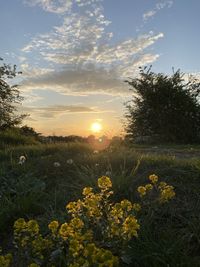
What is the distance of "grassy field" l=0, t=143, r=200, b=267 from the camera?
4.43 metres

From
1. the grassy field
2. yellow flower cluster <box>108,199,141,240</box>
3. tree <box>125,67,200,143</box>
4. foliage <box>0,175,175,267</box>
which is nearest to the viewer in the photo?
foliage <box>0,175,175,267</box>

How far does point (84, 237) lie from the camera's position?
357cm

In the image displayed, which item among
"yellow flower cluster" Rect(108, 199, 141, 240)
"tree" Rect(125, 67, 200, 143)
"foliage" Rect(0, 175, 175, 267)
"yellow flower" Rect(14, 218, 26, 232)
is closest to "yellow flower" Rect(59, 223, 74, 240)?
"foliage" Rect(0, 175, 175, 267)

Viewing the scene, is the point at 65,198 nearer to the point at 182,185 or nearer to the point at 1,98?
the point at 182,185

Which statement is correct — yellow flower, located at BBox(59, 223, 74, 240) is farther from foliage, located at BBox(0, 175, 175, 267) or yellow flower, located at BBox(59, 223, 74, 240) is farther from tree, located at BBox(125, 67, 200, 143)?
tree, located at BBox(125, 67, 200, 143)

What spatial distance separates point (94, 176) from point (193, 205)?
5.49 ft

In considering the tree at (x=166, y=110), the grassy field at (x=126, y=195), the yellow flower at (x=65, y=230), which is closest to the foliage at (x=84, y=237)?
the yellow flower at (x=65, y=230)

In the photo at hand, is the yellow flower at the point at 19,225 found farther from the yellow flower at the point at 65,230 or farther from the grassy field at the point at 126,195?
the grassy field at the point at 126,195

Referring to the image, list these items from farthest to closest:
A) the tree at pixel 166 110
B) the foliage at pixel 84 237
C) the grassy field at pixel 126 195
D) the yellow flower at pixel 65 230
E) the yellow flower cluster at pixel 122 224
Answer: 1. the tree at pixel 166 110
2. the grassy field at pixel 126 195
3. the yellow flower cluster at pixel 122 224
4. the yellow flower at pixel 65 230
5. the foliage at pixel 84 237

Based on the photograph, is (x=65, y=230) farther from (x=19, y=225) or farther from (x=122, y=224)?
(x=122, y=224)

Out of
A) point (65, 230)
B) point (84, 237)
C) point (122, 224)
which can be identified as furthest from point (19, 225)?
point (122, 224)

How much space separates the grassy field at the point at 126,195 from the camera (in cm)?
443

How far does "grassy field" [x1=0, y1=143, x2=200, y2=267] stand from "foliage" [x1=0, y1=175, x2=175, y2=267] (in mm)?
334

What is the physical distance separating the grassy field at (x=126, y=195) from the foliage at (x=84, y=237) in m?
0.33
